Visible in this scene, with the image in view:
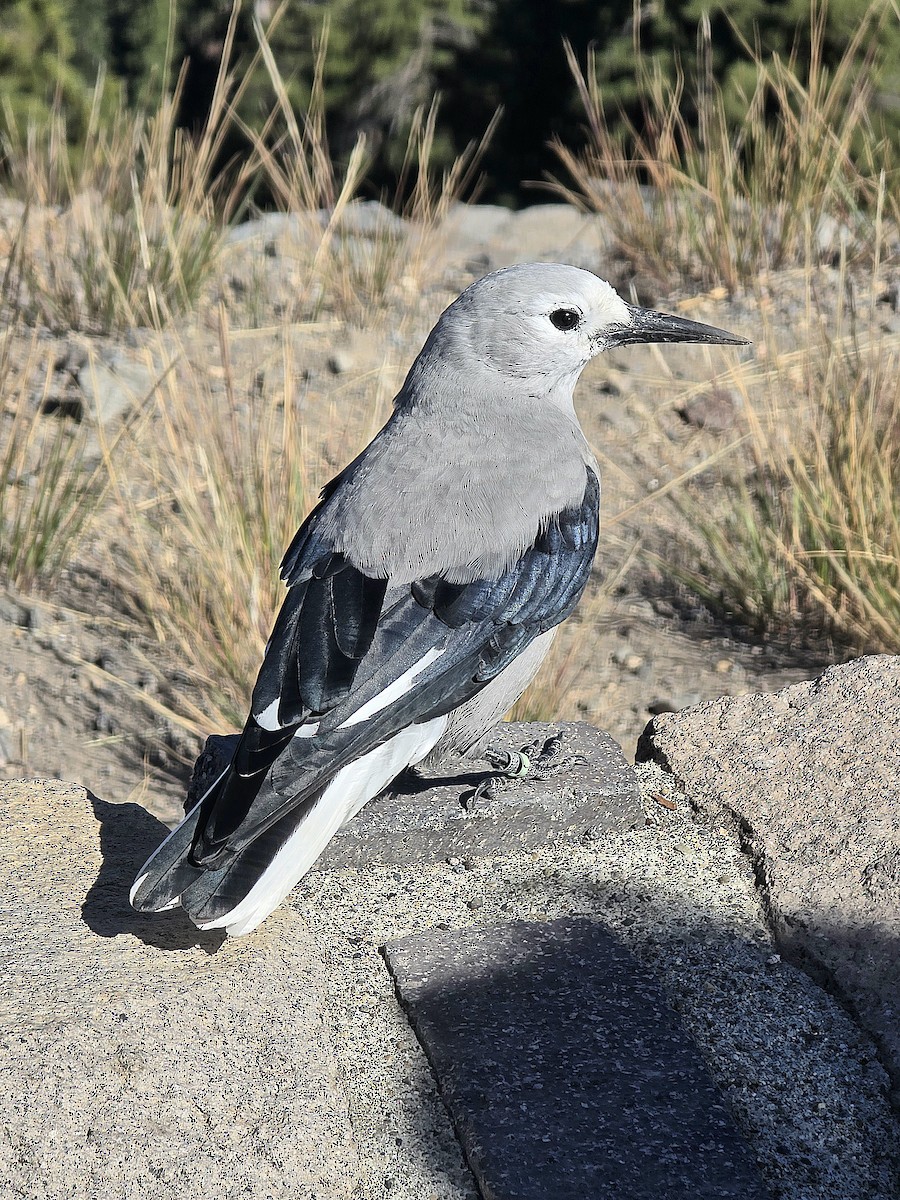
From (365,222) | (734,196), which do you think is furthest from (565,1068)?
(365,222)

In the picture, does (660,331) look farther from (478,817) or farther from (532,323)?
(478,817)

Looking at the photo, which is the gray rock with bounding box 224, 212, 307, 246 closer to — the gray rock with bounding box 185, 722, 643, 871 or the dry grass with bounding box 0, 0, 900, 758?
the dry grass with bounding box 0, 0, 900, 758

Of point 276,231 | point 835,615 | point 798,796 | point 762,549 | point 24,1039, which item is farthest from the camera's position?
point 276,231

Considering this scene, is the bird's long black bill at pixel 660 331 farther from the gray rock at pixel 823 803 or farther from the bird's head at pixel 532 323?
the gray rock at pixel 823 803

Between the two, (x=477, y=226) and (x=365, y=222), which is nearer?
(x=365, y=222)

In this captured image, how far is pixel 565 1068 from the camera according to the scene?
1913 millimetres

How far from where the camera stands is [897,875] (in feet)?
7.28

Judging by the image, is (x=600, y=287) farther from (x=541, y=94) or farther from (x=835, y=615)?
(x=541, y=94)

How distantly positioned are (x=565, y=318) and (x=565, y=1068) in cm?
140

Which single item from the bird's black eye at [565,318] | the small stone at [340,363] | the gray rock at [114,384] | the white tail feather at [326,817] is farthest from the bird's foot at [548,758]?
the small stone at [340,363]

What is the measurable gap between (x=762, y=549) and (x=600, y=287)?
125 cm

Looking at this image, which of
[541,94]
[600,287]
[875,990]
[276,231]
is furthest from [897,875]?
[541,94]

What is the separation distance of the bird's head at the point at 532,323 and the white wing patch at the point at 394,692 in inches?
27.3

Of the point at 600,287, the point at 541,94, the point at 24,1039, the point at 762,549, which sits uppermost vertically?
the point at 600,287
